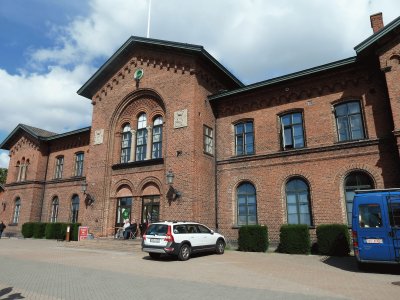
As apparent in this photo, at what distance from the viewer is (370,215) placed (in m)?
10.6

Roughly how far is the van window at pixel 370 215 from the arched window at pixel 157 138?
11886 millimetres

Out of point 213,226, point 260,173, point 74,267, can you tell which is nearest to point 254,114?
point 260,173

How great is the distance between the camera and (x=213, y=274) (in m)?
9.81

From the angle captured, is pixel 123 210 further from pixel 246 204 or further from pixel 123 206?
pixel 246 204

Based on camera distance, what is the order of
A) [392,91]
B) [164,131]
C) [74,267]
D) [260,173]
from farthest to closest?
[164,131]
[260,173]
[392,91]
[74,267]

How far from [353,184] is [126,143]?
1391 centimetres

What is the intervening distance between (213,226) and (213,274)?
339 inches

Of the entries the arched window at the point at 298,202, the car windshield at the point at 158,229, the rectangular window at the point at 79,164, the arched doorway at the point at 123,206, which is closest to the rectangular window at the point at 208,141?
the arched window at the point at 298,202

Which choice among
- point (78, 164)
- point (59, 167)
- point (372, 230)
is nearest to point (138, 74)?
point (78, 164)

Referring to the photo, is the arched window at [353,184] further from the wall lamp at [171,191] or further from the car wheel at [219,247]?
the wall lamp at [171,191]

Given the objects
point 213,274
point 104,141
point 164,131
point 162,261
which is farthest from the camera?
point 104,141

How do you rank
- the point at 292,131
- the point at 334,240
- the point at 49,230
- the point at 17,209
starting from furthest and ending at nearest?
the point at 17,209
the point at 49,230
the point at 292,131
the point at 334,240

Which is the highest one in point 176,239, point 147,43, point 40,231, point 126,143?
point 147,43

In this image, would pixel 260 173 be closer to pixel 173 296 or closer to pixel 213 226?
pixel 213 226
